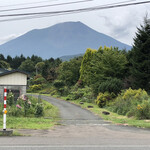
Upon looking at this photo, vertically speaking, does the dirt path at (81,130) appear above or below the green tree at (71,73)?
below

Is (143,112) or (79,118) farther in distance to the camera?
(79,118)

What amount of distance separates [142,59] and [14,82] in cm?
1616

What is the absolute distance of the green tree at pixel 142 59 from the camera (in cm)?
2664

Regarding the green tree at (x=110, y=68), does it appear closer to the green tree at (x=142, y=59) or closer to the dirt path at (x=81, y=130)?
the green tree at (x=142, y=59)

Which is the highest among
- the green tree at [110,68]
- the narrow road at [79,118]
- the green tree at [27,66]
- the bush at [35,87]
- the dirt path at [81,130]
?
the green tree at [27,66]

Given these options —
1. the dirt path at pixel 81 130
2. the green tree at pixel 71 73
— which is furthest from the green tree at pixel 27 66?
the dirt path at pixel 81 130

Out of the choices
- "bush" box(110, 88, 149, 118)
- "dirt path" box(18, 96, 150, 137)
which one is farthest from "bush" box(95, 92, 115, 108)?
"dirt path" box(18, 96, 150, 137)

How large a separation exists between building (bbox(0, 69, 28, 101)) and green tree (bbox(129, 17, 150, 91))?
1385 cm

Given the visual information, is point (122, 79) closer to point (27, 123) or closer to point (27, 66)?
point (27, 123)

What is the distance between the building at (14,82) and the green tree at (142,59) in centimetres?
1385

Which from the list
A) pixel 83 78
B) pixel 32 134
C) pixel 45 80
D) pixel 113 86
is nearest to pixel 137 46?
pixel 113 86

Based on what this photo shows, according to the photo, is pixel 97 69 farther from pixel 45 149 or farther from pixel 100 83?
pixel 45 149

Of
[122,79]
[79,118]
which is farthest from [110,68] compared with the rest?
[79,118]

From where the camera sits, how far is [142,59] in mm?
27578
